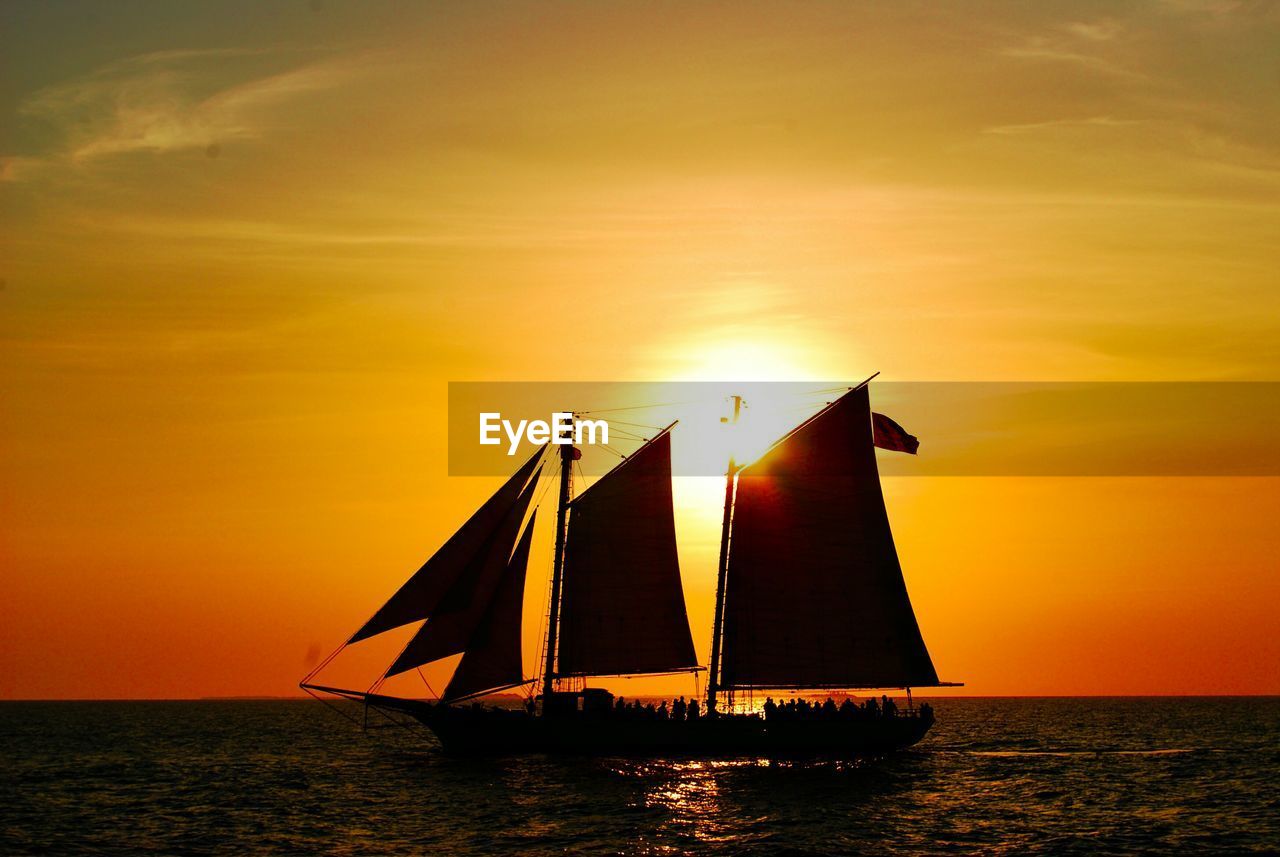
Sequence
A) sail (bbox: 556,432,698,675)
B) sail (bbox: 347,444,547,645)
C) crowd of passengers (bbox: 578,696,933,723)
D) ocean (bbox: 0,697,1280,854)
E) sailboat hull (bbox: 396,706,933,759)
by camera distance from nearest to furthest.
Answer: ocean (bbox: 0,697,1280,854), sail (bbox: 347,444,547,645), sailboat hull (bbox: 396,706,933,759), sail (bbox: 556,432,698,675), crowd of passengers (bbox: 578,696,933,723)

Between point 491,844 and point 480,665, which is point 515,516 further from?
point 491,844

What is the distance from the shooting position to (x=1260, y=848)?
54938mm

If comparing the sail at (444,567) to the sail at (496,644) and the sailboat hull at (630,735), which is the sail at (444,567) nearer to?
the sail at (496,644)

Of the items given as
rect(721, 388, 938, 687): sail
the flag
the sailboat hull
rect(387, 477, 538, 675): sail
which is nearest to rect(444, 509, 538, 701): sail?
rect(387, 477, 538, 675): sail

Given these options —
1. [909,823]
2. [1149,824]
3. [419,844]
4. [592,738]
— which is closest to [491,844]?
[419,844]

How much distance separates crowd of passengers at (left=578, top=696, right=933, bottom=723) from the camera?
79.0 m

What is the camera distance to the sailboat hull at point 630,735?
7825cm

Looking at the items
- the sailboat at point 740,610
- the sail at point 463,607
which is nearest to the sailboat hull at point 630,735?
the sailboat at point 740,610

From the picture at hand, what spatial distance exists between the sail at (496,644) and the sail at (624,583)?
433 centimetres

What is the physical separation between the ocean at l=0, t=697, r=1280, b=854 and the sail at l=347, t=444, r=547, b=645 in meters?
8.95

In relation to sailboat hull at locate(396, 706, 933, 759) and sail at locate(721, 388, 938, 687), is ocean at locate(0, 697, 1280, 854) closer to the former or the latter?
sailboat hull at locate(396, 706, 933, 759)

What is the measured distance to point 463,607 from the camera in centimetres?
7488

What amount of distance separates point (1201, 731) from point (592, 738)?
115m

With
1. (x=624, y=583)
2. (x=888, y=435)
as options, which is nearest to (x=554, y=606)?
(x=624, y=583)
